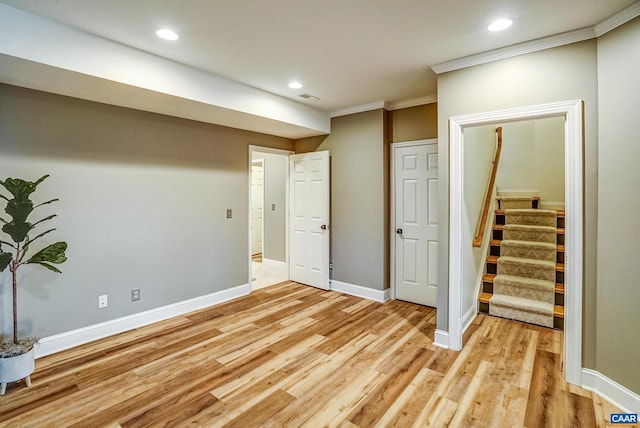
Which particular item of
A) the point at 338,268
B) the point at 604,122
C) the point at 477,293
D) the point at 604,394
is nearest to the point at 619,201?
the point at 604,122

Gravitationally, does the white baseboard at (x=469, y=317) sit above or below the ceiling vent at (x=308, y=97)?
below

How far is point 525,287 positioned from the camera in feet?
11.8

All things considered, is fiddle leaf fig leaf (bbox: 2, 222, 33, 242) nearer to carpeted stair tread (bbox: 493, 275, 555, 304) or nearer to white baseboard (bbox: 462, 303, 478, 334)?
white baseboard (bbox: 462, 303, 478, 334)

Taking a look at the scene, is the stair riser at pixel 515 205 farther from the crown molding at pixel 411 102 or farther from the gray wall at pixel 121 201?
the gray wall at pixel 121 201

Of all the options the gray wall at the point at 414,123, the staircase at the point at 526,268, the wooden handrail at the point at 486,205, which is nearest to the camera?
the staircase at the point at 526,268

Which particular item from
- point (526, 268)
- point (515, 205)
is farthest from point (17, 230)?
point (515, 205)

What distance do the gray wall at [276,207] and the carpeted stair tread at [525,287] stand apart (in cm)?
362

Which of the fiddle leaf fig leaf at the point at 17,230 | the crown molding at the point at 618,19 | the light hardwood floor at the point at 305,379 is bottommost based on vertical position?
the light hardwood floor at the point at 305,379

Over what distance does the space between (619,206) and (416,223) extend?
2.13 meters

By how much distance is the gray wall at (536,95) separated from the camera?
224 centimetres

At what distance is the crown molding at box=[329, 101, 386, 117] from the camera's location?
4066 mm

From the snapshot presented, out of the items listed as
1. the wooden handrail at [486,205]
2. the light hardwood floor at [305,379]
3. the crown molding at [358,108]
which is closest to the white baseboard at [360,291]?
the light hardwood floor at [305,379]

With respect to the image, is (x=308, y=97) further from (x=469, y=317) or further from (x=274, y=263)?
(x=274, y=263)

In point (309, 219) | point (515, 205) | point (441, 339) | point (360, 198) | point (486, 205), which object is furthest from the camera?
point (309, 219)
